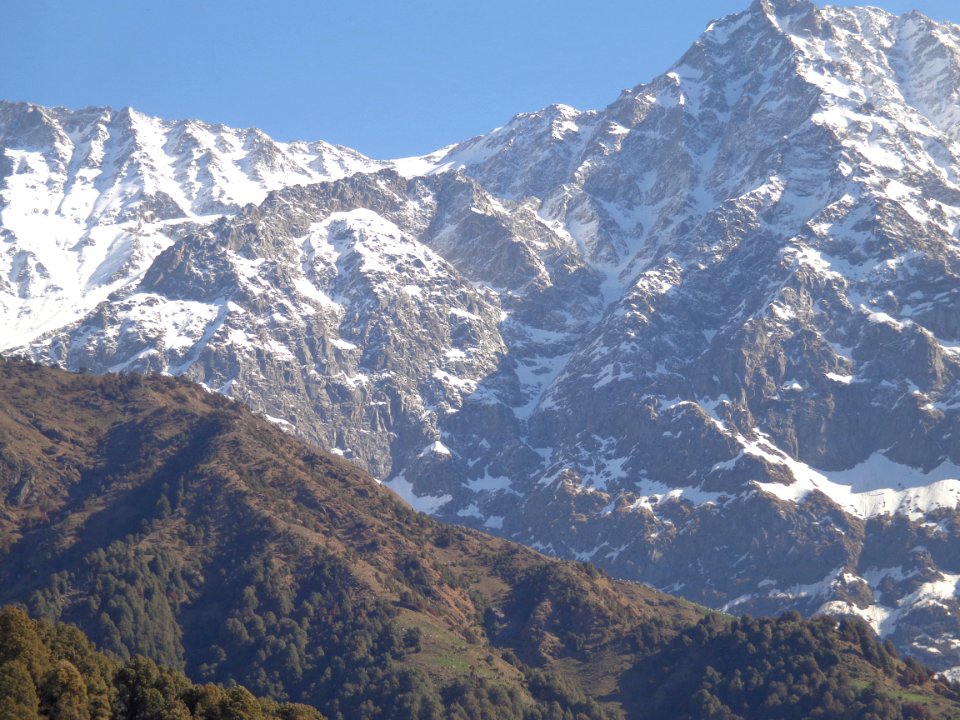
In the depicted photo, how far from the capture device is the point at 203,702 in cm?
16062

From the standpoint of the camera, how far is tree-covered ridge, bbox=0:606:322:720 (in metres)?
146

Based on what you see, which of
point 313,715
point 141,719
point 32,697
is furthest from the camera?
point 313,715

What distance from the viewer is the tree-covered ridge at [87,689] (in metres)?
146

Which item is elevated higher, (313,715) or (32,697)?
(313,715)

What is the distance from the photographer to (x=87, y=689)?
15488 cm

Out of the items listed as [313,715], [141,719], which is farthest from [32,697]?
[313,715]

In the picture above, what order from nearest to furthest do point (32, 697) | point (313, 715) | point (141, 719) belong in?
point (32, 697) → point (141, 719) → point (313, 715)

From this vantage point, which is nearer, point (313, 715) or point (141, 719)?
point (141, 719)

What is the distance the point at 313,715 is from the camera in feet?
560

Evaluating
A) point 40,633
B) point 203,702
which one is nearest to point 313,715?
point 203,702

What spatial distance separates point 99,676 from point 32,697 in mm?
15573

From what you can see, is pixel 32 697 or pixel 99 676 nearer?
pixel 32 697

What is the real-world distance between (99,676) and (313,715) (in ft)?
74.1

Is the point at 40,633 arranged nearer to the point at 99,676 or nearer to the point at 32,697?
the point at 99,676
